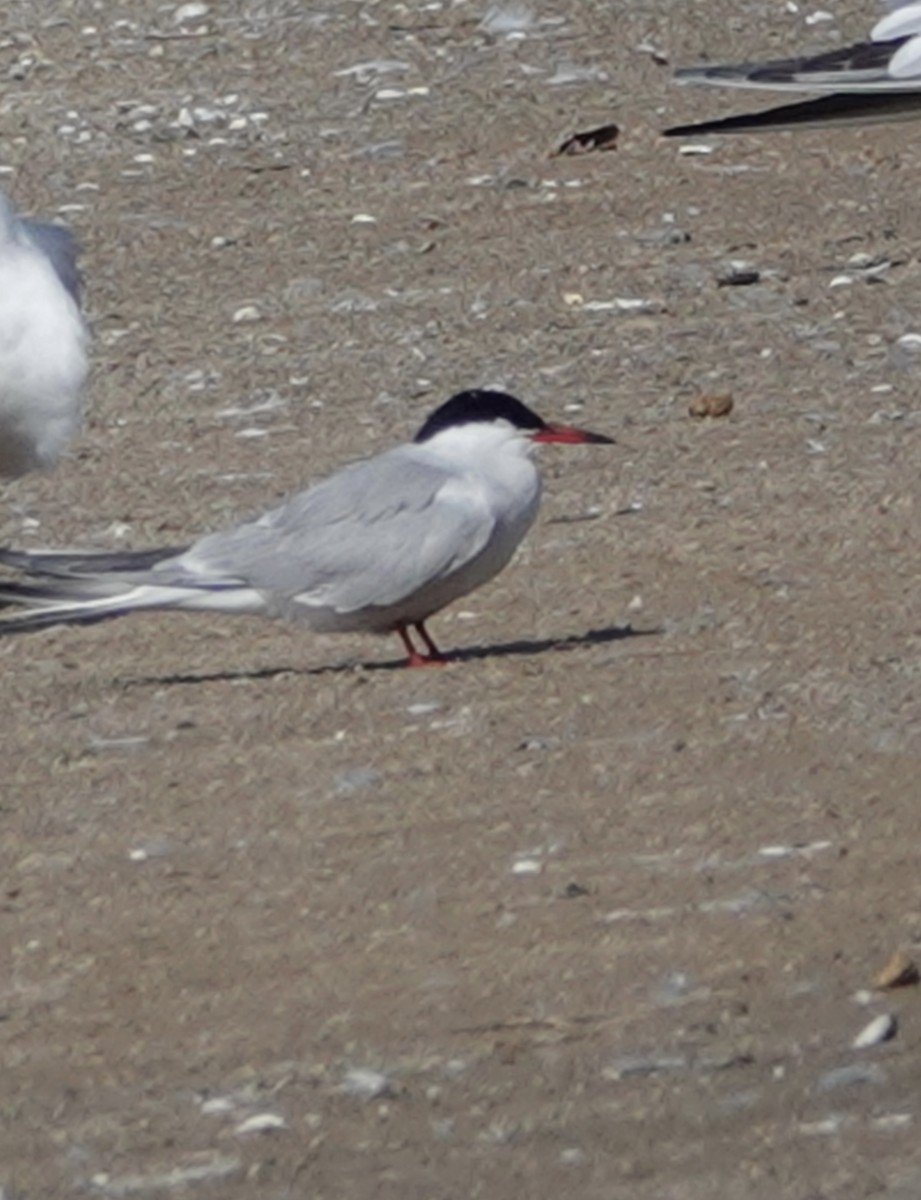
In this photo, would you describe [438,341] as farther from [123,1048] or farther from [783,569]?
[123,1048]

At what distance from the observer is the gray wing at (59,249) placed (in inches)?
309

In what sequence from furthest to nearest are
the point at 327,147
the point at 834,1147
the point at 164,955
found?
the point at 327,147 < the point at 164,955 < the point at 834,1147

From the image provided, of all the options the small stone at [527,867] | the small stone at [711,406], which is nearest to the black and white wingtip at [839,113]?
the small stone at [527,867]

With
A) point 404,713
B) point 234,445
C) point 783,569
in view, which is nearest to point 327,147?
point 234,445

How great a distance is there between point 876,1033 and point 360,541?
7.18 ft

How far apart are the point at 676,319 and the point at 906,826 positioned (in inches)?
164

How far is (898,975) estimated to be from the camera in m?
4.81

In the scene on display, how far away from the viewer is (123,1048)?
190 inches

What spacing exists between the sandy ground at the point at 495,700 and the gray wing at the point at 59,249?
55cm

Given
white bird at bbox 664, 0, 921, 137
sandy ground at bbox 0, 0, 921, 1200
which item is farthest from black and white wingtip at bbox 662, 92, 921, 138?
sandy ground at bbox 0, 0, 921, 1200

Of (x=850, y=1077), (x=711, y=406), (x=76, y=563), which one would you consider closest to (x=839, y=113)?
(x=850, y=1077)

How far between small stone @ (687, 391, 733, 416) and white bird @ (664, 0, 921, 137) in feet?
8.43

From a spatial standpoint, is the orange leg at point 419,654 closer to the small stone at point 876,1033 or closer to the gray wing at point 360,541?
the gray wing at point 360,541

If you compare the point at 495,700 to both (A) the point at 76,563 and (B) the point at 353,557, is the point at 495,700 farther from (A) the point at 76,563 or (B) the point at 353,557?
(A) the point at 76,563
